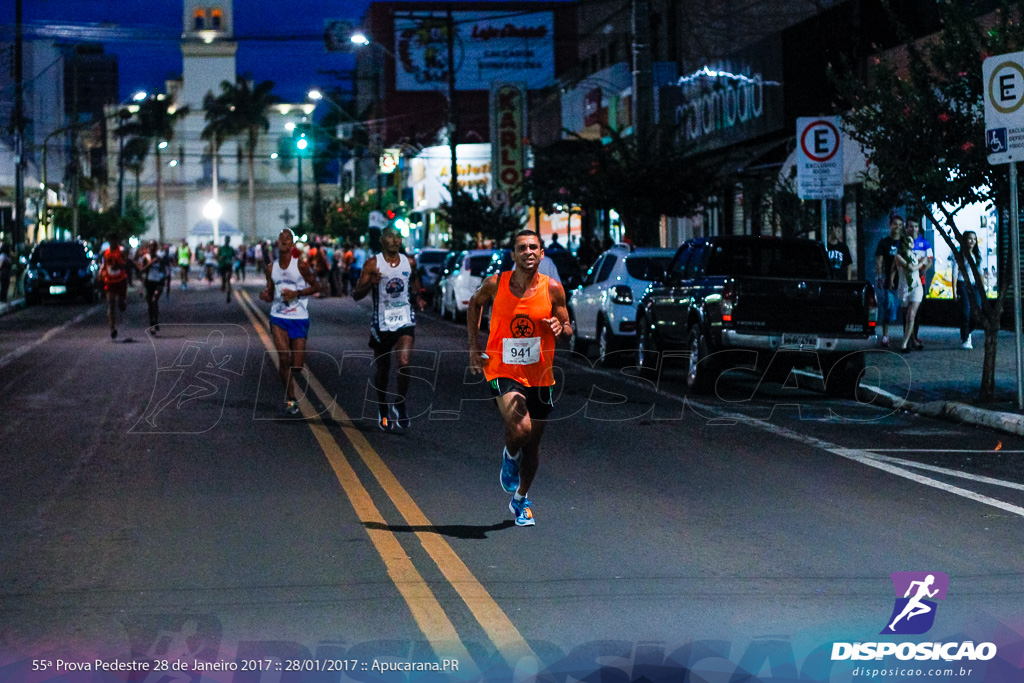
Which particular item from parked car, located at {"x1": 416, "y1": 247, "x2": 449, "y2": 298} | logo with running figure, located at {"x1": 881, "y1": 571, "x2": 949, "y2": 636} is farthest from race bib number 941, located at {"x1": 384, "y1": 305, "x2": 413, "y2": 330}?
parked car, located at {"x1": 416, "y1": 247, "x2": 449, "y2": 298}

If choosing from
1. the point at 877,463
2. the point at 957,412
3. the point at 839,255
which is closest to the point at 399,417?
the point at 877,463

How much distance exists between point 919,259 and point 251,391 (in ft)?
32.6

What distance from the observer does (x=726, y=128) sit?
34.1 metres

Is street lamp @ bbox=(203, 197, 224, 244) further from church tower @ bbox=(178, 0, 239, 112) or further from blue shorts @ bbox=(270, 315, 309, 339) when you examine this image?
blue shorts @ bbox=(270, 315, 309, 339)

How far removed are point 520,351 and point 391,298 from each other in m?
5.06

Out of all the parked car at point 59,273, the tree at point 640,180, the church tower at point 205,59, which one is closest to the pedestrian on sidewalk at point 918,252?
the tree at point 640,180

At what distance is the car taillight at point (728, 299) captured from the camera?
1628 centimetres

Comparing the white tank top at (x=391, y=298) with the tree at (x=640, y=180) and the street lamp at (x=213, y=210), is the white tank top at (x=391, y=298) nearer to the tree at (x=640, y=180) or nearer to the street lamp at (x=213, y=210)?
the tree at (x=640, y=180)

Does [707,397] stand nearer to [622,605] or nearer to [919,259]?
[919,259]

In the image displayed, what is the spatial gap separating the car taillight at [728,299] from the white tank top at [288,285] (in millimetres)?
4726

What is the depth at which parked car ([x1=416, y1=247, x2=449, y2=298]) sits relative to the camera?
39.5 meters

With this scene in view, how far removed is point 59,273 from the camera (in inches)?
1671

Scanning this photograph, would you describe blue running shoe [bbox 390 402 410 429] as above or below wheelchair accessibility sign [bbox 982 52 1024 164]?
below

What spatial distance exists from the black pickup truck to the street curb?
0.75 m
